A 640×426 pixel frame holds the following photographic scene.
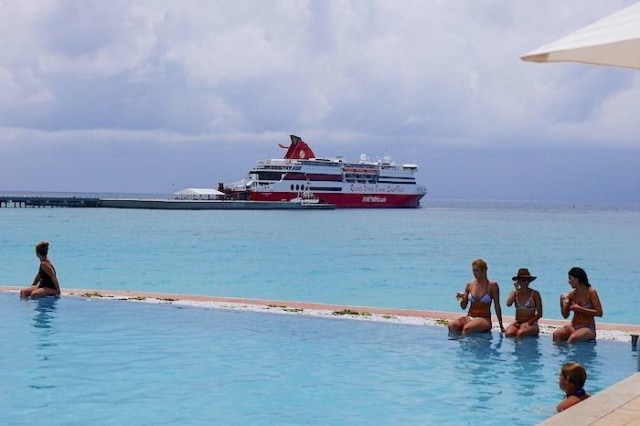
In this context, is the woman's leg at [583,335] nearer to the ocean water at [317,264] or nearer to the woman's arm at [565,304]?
the woman's arm at [565,304]

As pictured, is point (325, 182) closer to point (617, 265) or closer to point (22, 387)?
point (617, 265)

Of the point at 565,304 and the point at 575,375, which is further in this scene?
the point at 565,304

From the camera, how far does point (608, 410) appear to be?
17.2 feet

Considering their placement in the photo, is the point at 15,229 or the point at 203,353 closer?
the point at 203,353

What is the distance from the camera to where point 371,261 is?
32656mm

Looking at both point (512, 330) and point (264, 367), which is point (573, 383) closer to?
point (264, 367)

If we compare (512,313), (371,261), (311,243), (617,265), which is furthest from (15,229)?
(512,313)

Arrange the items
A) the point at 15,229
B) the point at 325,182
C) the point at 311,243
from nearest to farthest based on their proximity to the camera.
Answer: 1. the point at 311,243
2. the point at 15,229
3. the point at 325,182

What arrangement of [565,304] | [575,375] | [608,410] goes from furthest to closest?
[565,304] → [575,375] → [608,410]

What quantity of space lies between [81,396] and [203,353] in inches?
89.9

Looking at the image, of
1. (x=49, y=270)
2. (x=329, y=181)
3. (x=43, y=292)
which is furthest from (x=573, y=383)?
(x=329, y=181)

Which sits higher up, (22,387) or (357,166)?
(357,166)

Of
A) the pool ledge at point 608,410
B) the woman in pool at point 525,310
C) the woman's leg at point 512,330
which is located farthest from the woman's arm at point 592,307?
the pool ledge at point 608,410

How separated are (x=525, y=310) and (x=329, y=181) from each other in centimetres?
8709
